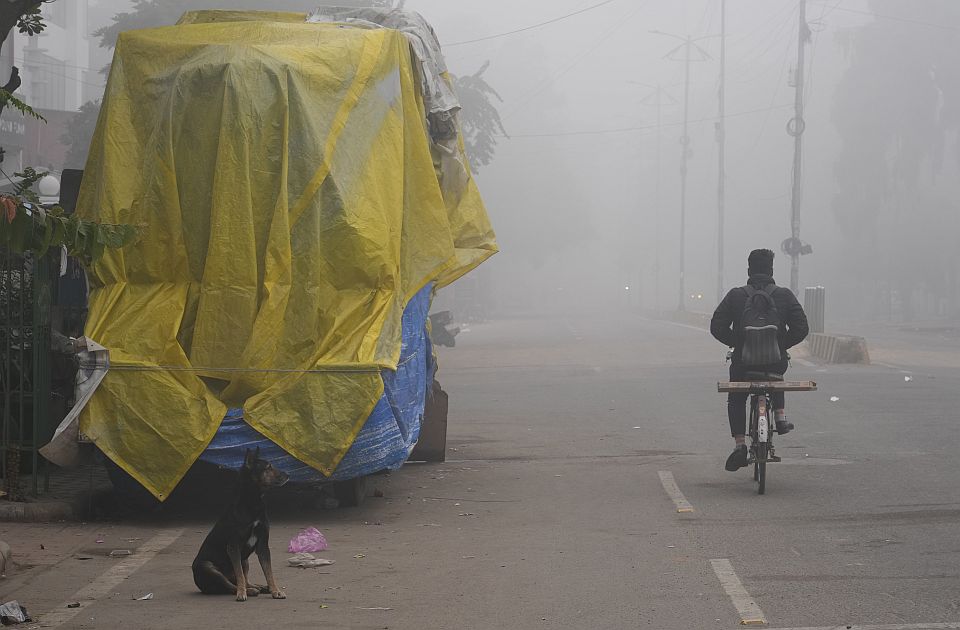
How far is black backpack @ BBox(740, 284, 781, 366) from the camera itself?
10.9 meters

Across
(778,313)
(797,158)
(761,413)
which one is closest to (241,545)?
(761,413)

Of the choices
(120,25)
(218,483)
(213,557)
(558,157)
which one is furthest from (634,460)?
(558,157)

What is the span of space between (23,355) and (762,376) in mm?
5767

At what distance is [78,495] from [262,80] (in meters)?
3.45

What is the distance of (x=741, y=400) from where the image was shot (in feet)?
36.8

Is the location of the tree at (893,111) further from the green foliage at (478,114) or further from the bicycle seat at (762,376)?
the bicycle seat at (762,376)

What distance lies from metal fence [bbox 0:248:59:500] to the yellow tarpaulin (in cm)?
41

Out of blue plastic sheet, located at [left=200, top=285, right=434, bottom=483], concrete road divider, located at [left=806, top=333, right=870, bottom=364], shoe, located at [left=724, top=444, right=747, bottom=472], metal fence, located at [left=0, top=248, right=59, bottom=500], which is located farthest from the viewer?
concrete road divider, located at [left=806, top=333, right=870, bottom=364]

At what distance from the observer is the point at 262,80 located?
9.67 m

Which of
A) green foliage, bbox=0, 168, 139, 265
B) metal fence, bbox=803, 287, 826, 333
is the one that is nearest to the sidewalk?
green foliage, bbox=0, 168, 139, 265

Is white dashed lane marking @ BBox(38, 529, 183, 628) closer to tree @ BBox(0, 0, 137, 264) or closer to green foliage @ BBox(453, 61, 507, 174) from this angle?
tree @ BBox(0, 0, 137, 264)

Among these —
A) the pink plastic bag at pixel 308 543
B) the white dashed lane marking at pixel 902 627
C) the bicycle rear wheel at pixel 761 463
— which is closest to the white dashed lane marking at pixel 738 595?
the white dashed lane marking at pixel 902 627

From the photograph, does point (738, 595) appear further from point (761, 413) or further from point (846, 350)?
point (846, 350)

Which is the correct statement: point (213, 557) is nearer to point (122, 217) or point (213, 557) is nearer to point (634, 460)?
point (122, 217)
